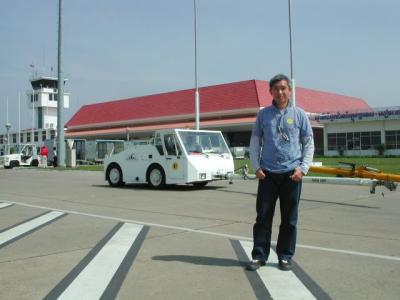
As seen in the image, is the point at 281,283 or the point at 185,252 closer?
the point at 281,283

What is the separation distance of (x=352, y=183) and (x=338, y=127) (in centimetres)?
4310

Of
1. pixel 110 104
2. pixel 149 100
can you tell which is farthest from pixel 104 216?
pixel 110 104

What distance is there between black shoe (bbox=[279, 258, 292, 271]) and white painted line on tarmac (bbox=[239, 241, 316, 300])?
0.19ft

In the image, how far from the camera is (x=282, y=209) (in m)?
5.49

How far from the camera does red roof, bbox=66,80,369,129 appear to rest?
63438 millimetres

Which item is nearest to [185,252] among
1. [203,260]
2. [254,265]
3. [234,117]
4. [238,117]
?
Answer: [203,260]

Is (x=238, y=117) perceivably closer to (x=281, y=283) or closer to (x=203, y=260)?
(x=203, y=260)

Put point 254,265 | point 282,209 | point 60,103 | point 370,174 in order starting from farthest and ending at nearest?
point 60,103, point 370,174, point 282,209, point 254,265

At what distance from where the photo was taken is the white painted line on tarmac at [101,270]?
4633mm

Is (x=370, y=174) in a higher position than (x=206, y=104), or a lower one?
lower

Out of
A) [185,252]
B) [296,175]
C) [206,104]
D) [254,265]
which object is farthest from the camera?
[206,104]

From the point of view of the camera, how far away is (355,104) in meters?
80.9

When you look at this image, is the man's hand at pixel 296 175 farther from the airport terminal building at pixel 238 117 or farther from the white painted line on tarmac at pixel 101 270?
the airport terminal building at pixel 238 117

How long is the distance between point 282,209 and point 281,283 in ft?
2.89
